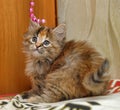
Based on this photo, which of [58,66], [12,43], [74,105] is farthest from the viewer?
[12,43]

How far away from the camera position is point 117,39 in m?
1.94

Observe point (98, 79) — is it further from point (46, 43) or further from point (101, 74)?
point (46, 43)

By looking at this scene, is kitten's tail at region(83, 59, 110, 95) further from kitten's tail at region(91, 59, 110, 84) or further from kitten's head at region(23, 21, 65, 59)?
kitten's head at region(23, 21, 65, 59)

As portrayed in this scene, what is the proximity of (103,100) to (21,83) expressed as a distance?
2.55 ft

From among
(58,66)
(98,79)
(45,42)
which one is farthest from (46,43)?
(98,79)

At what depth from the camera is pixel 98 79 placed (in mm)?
1189

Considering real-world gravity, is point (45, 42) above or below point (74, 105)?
above

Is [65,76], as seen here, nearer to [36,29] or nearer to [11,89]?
[36,29]

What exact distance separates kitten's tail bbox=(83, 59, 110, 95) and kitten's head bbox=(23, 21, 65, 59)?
0.28 meters

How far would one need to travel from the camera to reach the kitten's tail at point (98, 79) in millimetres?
1126

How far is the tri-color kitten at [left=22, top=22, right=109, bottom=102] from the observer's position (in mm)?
1352

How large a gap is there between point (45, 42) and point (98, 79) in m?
0.38

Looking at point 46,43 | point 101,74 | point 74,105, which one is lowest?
point 74,105

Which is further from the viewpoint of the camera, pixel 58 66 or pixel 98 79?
pixel 58 66
